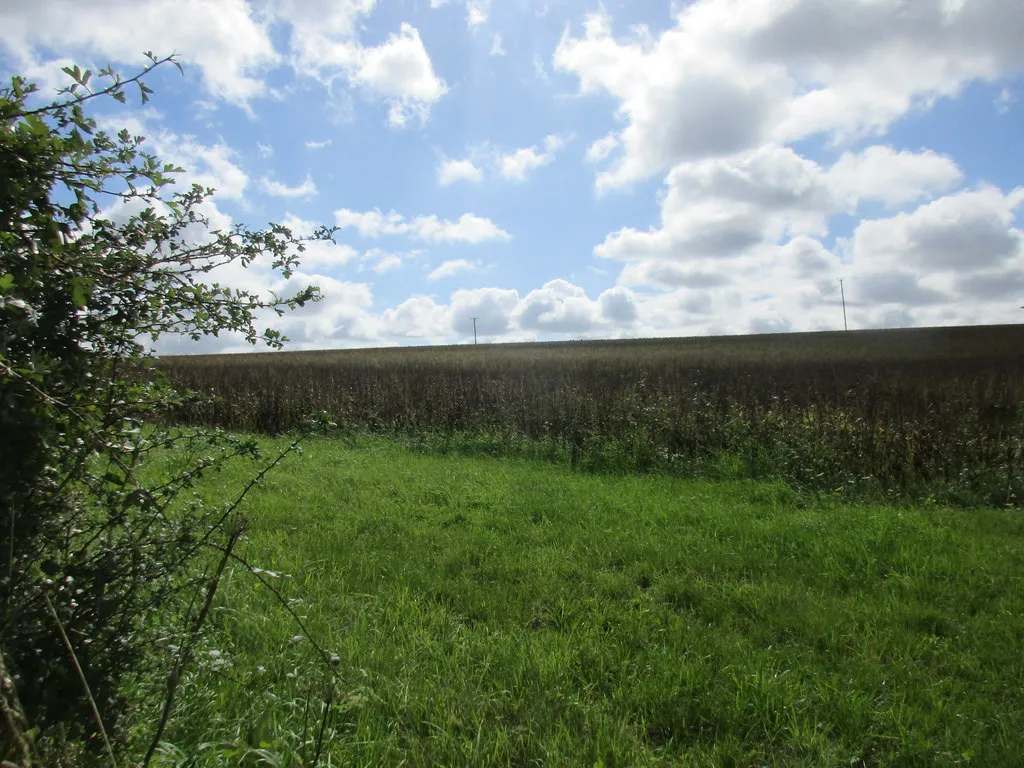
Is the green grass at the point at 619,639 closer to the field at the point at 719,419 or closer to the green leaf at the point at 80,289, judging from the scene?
the green leaf at the point at 80,289

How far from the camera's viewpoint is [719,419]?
9.23 metres

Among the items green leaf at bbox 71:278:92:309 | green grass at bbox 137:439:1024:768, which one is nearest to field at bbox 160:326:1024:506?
green grass at bbox 137:439:1024:768

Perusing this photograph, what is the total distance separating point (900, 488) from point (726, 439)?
217cm

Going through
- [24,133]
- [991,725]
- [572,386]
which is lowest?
[991,725]

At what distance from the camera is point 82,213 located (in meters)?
1.97

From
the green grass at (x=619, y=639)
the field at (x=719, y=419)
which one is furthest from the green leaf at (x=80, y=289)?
the field at (x=719, y=419)

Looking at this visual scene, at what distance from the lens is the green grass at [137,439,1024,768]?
2637 millimetres

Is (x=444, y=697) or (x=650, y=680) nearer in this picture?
(x=444, y=697)

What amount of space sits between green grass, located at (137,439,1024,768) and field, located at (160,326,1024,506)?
1504 millimetres

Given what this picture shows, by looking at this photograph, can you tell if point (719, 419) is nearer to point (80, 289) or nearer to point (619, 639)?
point (619, 639)

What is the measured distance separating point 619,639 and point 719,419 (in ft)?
20.4

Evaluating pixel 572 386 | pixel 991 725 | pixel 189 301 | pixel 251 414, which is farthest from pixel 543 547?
pixel 251 414

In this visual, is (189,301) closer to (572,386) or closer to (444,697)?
(444,697)

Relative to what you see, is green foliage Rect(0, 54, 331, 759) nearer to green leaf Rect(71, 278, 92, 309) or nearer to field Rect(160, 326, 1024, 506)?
green leaf Rect(71, 278, 92, 309)
